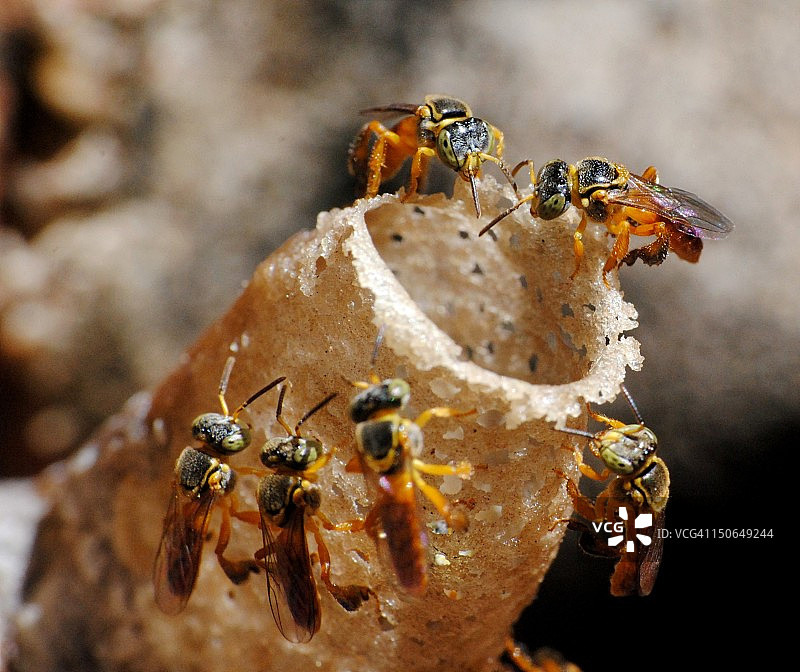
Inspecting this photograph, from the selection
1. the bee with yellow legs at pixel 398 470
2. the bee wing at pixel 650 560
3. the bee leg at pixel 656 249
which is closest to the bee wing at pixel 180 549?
the bee with yellow legs at pixel 398 470

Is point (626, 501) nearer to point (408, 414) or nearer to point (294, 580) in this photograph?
point (408, 414)

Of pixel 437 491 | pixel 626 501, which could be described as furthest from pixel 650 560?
pixel 437 491

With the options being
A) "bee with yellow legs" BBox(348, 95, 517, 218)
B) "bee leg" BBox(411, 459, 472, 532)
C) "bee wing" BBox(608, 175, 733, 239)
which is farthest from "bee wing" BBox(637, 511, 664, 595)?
"bee with yellow legs" BBox(348, 95, 517, 218)

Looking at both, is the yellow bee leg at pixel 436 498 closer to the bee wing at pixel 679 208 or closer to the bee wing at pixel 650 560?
the bee wing at pixel 650 560

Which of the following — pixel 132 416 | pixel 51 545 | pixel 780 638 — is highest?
pixel 132 416

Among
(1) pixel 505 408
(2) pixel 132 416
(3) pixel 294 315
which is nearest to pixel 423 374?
(1) pixel 505 408

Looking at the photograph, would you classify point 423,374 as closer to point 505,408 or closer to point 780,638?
point 505,408
